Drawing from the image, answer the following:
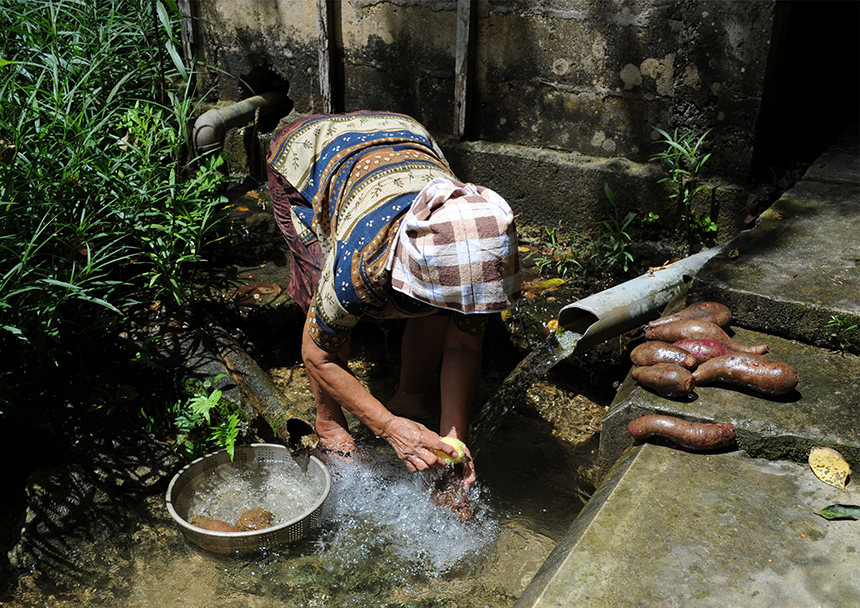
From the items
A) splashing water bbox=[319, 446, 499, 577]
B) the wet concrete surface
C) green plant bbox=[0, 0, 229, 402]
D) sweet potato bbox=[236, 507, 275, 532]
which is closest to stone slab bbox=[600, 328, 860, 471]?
the wet concrete surface

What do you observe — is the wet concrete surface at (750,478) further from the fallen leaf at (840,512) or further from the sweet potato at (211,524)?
the sweet potato at (211,524)

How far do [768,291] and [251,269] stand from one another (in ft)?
9.54

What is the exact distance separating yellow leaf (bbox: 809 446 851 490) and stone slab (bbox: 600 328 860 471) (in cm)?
3

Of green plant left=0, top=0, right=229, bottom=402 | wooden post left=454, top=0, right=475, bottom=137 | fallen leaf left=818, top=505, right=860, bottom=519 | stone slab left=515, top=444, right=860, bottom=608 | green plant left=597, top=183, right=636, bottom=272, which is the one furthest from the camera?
wooden post left=454, top=0, right=475, bottom=137

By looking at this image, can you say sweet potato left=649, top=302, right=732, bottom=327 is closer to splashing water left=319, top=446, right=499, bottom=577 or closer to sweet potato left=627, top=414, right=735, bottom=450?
sweet potato left=627, top=414, right=735, bottom=450

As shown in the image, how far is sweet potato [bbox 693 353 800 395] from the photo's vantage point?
98.8 inches

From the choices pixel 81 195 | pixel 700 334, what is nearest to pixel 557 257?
pixel 700 334

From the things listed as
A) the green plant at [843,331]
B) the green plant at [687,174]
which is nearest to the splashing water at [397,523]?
the green plant at [843,331]

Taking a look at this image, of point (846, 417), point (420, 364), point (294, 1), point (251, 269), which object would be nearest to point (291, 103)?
point (294, 1)

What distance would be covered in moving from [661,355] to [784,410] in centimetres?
47

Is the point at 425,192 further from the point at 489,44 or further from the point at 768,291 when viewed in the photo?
the point at 489,44

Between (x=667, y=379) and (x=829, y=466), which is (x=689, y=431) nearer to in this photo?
(x=667, y=379)

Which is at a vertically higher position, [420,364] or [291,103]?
[291,103]

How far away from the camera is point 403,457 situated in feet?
8.68
